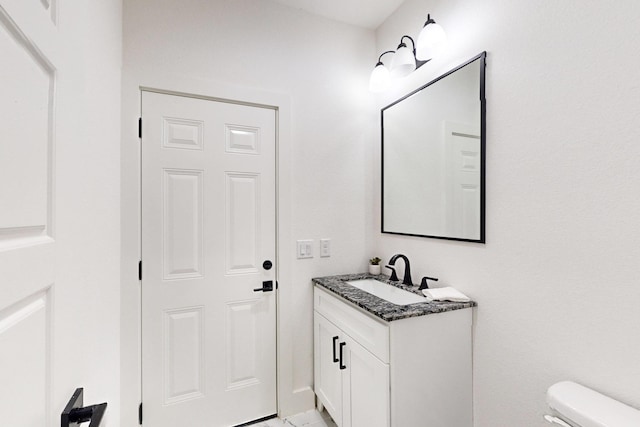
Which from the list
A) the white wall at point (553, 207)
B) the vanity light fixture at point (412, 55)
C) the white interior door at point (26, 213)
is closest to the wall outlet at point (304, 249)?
the white wall at point (553, 207)

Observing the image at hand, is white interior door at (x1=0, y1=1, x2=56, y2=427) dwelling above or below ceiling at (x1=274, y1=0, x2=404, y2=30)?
below

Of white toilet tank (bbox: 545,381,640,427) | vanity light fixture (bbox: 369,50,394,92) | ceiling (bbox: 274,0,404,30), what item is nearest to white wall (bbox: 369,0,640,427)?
white toilet tank (bbox: 545,381,640,427)

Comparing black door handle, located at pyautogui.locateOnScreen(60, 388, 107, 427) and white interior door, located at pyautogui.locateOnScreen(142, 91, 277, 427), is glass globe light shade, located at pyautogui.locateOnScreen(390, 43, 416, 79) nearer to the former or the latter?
white interior door, located at pyautogui.locateOnScreen(142, 91, 277, 427)

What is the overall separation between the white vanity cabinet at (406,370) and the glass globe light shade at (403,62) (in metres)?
1.44

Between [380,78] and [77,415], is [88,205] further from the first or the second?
[380,78]

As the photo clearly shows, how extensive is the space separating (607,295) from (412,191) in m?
1.06

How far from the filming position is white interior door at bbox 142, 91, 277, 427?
1.67 meters

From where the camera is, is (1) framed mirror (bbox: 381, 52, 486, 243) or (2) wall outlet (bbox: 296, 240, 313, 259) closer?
(1) framed mirror (bbox: 381, 52, 486, 243)

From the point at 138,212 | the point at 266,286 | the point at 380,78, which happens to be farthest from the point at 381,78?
the point at 138,212

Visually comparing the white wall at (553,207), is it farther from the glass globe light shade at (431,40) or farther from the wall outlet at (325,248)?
the wall outlet at (325,248)

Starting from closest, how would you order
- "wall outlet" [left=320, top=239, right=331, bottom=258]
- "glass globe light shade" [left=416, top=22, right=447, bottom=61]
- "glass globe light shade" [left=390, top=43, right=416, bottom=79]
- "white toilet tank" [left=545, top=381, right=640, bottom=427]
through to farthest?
"white toilet tank" [left=545, top=381, right=640, bottom=427] → "glass globe light shade" [left=416, top=22, right=447, bottom=61] → "glass globe light shade" [left=390, top=43, right=416, bottom=79] → "wall outlet" [left=320, top=239, right=331, bottom=258]

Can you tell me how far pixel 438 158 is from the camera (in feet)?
5.50

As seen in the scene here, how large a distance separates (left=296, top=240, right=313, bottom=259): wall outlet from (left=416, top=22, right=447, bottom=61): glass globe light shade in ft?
4.40

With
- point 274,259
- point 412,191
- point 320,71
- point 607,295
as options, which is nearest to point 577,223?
point 607,295
